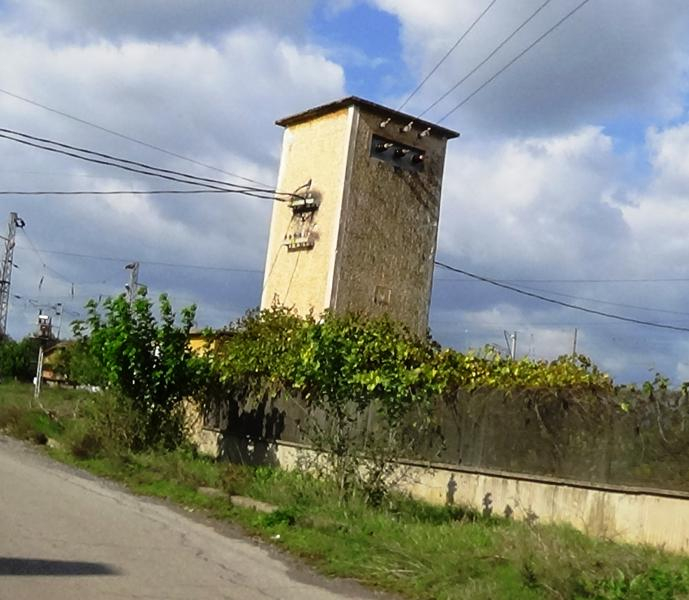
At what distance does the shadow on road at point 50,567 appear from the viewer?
8.91 m

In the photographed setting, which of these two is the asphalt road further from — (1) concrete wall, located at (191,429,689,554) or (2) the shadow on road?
(1) concrete wall, located at (191,429,689,554)

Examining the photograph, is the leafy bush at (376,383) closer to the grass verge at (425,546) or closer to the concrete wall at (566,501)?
the grass verge at (425,546)

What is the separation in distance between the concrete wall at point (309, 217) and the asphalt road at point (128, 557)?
12.9 meters

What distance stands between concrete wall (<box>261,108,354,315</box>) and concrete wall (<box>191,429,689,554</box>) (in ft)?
34.4

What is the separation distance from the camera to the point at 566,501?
1375cm

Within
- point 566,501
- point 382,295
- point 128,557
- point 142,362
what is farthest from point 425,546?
point 382,295

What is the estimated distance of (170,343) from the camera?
20.7 m

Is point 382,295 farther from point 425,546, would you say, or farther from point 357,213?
point 425,546

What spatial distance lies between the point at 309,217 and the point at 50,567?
19317 mm

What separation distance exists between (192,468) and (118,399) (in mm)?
3579

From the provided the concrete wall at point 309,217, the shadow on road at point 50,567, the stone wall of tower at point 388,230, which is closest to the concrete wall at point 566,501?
the shadow on road at point 50,567

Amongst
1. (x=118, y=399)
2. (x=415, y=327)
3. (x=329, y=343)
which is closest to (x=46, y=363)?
(x=415, y=327)

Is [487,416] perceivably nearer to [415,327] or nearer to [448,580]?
[448,580]

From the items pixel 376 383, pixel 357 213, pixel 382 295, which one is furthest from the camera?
pixel 382 295
